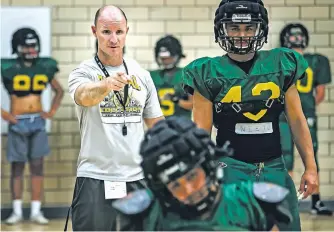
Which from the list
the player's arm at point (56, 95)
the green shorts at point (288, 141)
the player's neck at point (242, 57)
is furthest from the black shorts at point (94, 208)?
the player's arm at point (56, 95)

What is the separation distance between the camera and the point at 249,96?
3.62m

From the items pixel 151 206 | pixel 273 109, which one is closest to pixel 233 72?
pixel 273 109

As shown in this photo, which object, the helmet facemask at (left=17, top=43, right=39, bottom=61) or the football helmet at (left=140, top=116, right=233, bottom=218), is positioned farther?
the helmet facemask at (left=17, top=43, right=39, bottom=61)

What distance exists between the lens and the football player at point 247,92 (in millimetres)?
3572

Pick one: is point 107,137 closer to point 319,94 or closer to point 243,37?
point 243,37

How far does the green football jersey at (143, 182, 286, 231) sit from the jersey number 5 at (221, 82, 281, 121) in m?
1.05

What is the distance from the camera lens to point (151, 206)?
99.4 inches

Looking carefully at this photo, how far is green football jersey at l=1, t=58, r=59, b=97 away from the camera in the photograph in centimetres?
793

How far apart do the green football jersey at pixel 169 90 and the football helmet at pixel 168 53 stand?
9cm

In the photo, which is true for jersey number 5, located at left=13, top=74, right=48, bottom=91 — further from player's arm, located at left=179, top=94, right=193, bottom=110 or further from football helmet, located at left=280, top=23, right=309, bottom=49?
football helmet, located at left=280, top=23, right=309, bottom=49

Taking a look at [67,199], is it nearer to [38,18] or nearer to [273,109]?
[38,18]

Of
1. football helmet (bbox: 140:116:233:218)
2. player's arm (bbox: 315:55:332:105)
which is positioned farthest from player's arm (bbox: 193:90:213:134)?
player's arm (bbox: 315:55:332:105)

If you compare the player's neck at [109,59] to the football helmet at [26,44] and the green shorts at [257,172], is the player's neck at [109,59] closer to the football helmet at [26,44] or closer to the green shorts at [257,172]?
the green shorts at [257,172]

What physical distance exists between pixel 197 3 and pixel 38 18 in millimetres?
1582
